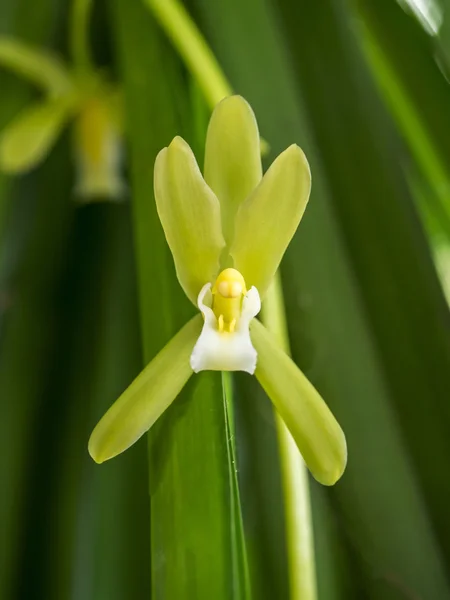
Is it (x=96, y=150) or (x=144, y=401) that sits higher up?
(x=96, y=150)

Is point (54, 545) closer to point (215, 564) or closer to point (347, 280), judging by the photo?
point (215, 564)

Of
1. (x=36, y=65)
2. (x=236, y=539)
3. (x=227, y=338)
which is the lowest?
(x=236, y=539)

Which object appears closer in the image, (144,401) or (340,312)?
(144,401)

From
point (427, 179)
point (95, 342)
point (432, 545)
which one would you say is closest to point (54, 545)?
point (95, 342)

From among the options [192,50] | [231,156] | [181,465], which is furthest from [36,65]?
[181,465]

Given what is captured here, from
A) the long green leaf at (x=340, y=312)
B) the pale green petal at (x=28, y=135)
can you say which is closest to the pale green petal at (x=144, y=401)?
the long green leaf at (x=340, y=312)

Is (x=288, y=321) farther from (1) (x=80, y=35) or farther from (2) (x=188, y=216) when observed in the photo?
(1) (x=80, y=35)
